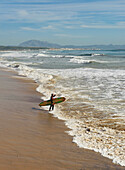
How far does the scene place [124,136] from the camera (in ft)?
25.2

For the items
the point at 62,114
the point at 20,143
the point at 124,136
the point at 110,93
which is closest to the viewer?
the point at 20,143

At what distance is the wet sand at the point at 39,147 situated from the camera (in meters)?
5.59

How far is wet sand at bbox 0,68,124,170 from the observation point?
5.59 meters

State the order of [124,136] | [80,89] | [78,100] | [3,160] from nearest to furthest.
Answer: [3,160], [124,136], [78,100], [80,89]

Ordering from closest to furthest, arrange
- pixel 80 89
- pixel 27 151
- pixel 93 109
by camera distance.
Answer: pixel 27 151
pixel 93 109
pixel 80 89

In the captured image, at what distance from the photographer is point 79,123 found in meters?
9.02

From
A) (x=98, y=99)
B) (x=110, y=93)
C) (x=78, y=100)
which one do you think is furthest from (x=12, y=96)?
(x=110, y=93)

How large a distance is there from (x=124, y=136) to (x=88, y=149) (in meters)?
1.73

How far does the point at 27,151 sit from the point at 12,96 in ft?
25.2

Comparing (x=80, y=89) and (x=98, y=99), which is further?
(x=80, y=89)

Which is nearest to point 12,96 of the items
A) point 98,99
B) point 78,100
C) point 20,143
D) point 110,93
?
point 78,100

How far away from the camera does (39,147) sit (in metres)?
6.52

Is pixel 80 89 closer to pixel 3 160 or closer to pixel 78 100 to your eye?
pixel 78 100

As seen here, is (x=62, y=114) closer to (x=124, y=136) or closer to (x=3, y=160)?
(x=124, y=136)
